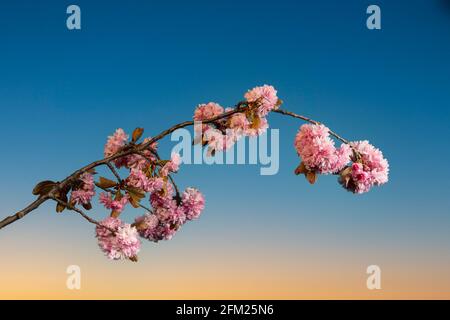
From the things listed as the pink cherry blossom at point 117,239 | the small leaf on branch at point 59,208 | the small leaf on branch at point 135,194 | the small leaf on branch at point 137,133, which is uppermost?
the small leaf on branch at point 137,133

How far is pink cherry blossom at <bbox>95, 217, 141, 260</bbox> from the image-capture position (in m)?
2.78

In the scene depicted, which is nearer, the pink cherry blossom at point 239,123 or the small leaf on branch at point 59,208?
the small leaf on branch at point 59,208

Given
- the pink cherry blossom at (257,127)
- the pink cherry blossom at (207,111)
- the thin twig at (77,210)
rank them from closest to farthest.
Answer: the thin twig at (77,210) < the pink cherry blossom at (257,127) < the pink cherry blossom at (207,111)

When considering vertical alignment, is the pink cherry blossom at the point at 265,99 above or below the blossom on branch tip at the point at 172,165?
above

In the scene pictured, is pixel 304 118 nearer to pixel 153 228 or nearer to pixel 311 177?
pixel 311 177

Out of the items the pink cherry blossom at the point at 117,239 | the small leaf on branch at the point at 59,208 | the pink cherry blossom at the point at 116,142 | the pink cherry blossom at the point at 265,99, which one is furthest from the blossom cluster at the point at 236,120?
the small leaf on branch at the point at 59,208

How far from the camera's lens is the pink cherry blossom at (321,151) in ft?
9.34

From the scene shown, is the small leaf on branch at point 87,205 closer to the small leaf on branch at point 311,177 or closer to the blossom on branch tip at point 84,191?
the blossom on branch tip at point 84,191

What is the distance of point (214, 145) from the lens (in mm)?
3139

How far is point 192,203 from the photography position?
321 cm

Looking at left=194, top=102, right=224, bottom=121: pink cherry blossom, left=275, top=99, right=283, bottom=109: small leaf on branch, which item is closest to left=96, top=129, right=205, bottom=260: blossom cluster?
left=194, top=102, right=224, bottom=121: pink cherry blossom

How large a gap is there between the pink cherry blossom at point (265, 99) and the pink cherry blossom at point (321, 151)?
195 mm
